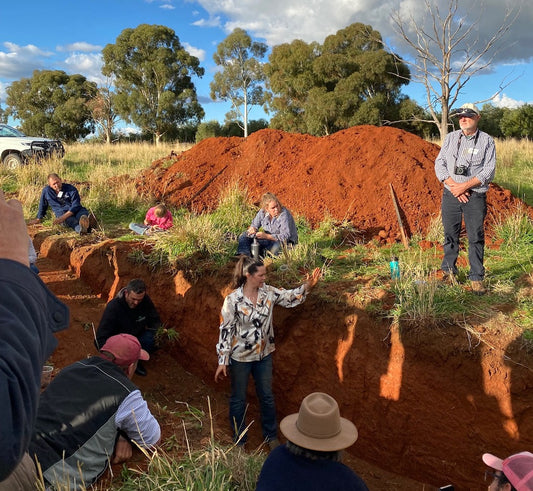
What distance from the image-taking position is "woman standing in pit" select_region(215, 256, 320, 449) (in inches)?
176

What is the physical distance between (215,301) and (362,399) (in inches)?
93.7

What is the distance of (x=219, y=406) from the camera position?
19.3ft

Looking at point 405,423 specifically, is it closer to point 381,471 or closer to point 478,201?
point 381,471

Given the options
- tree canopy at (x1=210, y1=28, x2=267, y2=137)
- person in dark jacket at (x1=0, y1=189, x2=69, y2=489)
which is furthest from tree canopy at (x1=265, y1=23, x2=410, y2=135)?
person in dark jacket at (x1=0, y1=189, x2=69, y2=489)

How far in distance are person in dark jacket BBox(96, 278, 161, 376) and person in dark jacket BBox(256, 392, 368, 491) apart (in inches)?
137

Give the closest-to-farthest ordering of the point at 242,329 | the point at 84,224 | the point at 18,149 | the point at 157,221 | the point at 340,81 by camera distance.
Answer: the point at 242,329 → the point at 157,221 → the point at 84,224 → the point at 18,149 → the point at 340,81

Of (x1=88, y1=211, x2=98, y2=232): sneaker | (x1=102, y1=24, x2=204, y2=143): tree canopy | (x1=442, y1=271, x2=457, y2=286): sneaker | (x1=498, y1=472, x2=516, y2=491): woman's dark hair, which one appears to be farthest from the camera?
(x1=102, y1=24, x2=204, y2=143): tree canopy

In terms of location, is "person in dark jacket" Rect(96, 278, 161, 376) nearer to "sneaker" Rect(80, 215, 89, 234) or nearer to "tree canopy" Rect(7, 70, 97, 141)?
"sneaker" Rect(80, 215, 89, 234)

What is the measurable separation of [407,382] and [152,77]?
103 feet

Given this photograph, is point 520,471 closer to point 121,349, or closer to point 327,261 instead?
point 121,349

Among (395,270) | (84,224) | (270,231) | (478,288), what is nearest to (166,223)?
(84,224)

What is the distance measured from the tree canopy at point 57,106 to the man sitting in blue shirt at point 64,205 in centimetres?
2864

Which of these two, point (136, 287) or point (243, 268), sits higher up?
point (243, 268)

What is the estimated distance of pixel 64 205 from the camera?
868 cm
